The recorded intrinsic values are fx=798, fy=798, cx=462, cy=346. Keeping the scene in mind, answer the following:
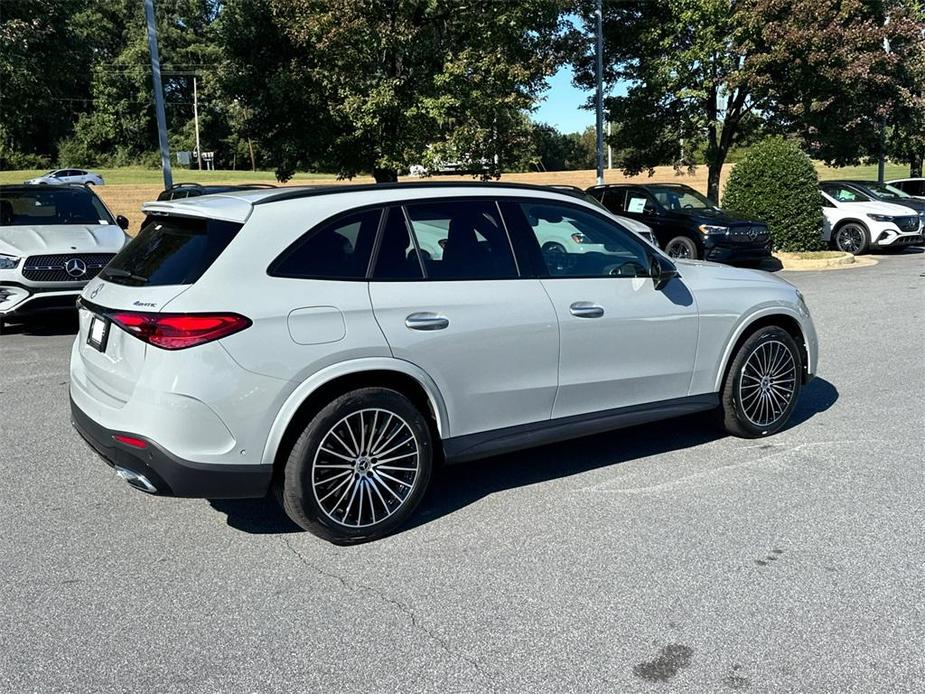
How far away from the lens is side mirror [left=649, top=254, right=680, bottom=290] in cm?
475

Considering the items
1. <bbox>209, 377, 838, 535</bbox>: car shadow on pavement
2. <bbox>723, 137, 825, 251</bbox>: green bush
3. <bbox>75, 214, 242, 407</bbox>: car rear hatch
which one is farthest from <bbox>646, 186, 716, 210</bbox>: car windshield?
<bbox>75, 214, 242, 407</bbox>: car rear hatch

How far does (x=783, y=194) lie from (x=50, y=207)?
537 inches

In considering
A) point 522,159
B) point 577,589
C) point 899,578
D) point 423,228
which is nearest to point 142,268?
point 423,228

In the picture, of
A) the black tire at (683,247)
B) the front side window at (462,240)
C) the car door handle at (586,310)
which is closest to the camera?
the front side window at (462,240)

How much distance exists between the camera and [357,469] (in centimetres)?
390

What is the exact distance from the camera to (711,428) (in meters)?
5.74

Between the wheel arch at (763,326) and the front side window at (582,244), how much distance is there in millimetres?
862

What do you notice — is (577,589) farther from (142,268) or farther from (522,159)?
(522,159)

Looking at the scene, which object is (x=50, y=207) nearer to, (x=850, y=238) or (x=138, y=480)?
(x=138, y=480)

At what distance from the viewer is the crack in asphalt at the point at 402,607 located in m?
2.94

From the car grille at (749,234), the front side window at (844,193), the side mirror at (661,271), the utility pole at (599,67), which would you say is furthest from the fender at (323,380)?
the utility pole at (599,67)

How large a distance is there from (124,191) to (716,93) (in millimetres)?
29284

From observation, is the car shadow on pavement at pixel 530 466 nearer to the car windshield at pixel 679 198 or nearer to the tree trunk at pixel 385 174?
the car windshield at pixel 679 198

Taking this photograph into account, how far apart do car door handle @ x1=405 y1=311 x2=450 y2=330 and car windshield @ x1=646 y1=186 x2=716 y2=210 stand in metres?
12.4
